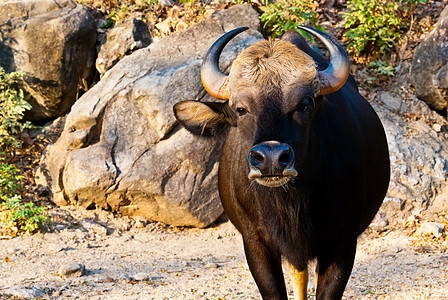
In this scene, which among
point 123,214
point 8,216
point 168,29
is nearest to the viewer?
point 8,216

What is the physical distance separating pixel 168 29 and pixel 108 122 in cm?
231

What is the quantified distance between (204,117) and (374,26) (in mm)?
6252

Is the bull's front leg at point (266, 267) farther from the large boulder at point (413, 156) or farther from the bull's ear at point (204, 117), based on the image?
the large boulder at point (413, 156)

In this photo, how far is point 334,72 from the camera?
350cm

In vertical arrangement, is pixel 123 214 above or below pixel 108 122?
below

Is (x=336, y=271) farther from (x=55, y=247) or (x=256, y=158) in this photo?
(x=55, y=247)

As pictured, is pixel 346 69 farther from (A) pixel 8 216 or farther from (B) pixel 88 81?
(B) pixel 88 81

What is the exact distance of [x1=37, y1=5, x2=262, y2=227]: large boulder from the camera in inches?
294

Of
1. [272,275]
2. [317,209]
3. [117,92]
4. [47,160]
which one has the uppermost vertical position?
[317,209]

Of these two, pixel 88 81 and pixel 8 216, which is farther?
pixel 88 81

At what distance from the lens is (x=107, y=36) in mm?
9359

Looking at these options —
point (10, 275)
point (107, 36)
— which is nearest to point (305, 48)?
point (10, 275)

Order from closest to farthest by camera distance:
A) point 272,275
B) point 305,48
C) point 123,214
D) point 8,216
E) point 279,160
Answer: point 279,160, point 272,275, point 305,48, point 8,216, point 123,214

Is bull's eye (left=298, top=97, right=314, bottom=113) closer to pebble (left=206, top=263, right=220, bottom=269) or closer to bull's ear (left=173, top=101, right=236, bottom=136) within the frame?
bull's ear (left=173, top=101, right=236, bottom=136)
